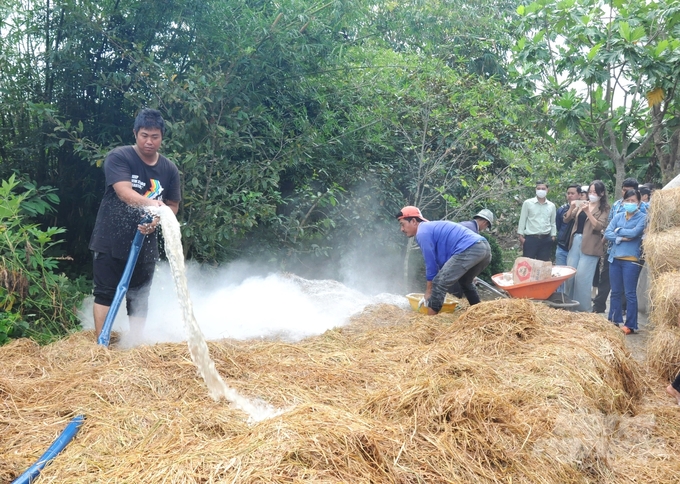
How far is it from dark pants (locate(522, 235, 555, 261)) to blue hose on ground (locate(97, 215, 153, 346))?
6.30 m

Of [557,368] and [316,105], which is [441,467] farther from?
[316,105]

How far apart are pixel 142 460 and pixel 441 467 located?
1.22m

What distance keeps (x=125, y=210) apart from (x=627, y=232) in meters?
5.21

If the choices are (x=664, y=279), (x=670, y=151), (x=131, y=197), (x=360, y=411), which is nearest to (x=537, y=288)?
(x=664, y=279)

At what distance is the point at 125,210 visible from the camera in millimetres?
4672

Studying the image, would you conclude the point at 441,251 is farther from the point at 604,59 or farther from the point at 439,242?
the point at 604,59

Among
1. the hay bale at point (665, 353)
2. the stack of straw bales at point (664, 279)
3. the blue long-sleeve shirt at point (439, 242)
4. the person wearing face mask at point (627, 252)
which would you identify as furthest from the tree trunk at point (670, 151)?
the hay bale at point (665, 353)

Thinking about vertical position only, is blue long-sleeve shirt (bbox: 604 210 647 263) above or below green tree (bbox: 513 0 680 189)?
below

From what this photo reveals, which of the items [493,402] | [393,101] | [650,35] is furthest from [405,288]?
[493,402]

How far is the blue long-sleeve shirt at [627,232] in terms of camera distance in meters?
6.77

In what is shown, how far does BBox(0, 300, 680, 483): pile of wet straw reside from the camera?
8.07 ft

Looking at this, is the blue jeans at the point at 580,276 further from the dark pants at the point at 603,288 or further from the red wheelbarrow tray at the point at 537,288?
the red wheelbarrow tray at the point at 537,288

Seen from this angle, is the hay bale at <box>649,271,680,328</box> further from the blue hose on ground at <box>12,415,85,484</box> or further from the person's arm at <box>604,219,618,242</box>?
the blue hose on ground at <box>12,415,85,484</box>

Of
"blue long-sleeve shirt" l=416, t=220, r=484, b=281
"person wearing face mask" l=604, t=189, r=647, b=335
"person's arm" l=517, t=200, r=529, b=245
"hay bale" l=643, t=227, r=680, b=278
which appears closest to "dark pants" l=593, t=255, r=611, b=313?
"person wearing face mask" l=604, t=189, r=647, b=335
